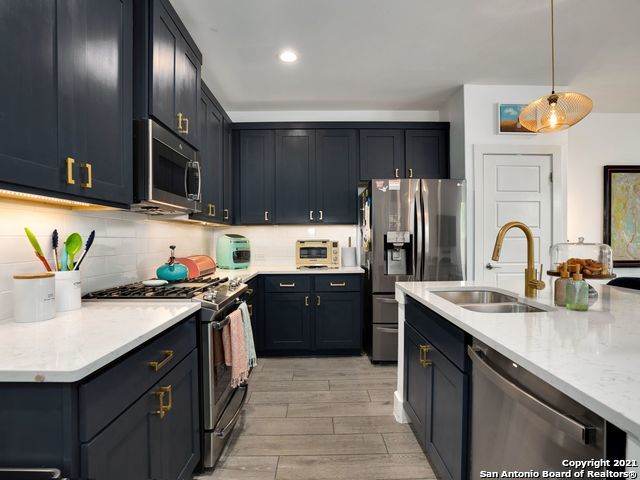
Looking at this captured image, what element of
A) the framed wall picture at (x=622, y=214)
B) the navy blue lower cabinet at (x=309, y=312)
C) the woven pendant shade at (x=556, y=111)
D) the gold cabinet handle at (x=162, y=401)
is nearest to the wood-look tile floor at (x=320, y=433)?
the navy blue lower cabinet at (x=309, y=312)

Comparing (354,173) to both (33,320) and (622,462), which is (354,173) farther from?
(622,462)

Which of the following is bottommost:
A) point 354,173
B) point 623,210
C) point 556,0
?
point 623,210

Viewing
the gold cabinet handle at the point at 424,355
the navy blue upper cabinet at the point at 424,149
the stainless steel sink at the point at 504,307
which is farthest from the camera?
the navy blue upper cabinet at the point at 424,149

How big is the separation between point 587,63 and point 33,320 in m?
4.15

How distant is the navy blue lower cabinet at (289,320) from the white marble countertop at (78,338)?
1851 millimetres

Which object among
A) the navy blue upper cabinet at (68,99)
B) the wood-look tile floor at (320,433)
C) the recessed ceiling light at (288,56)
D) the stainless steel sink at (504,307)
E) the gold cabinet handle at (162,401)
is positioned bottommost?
the wood-look tile floor at (320,433)

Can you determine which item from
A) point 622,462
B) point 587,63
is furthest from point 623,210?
point 622,462

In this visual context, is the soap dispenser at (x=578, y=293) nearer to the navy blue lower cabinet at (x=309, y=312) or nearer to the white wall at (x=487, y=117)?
the white wall at (x=487, y=117)

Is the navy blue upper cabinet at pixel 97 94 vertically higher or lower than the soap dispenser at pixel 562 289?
higher

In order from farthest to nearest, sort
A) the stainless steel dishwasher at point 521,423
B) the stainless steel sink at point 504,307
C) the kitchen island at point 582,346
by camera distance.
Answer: the stainless steel sink at point 504,307 → the stainless steel dishwasher at point 521,423 → the kitchen island at point 582,346

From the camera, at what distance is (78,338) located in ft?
3.45

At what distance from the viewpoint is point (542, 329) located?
1064 mm

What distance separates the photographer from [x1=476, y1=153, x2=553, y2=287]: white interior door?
3.32 metres

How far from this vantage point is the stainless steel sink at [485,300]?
5.29 ft
